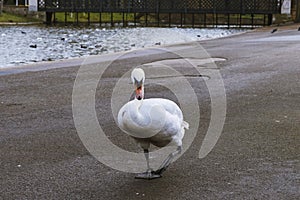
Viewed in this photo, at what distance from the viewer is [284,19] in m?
49.2

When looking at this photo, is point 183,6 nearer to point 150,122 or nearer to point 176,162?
point 176,162

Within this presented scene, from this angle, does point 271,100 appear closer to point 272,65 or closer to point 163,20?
point 272,65

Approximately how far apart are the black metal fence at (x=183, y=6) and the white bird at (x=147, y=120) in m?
42.8

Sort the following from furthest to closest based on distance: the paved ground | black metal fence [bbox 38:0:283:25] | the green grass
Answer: the green grass, black metal fence [bbox 38:0:283:25], the paved ground

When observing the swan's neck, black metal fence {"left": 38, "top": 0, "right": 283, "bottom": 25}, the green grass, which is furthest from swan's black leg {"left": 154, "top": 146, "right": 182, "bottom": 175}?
the green grass

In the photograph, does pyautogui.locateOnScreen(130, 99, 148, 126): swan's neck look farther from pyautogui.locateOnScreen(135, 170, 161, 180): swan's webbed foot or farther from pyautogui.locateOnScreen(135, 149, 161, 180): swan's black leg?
pyautogui.locateOnScreen(135, 170, 161, 180): swan's webbed foot

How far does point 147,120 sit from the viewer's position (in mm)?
4867

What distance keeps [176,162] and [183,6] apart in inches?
1687

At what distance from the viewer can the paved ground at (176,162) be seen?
199 inches

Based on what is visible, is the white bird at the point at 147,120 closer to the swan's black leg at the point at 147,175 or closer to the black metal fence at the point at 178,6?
the swan's black leg at the point at 147,175

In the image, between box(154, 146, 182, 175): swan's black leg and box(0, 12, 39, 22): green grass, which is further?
box(0, 12, 39, 22): green grass

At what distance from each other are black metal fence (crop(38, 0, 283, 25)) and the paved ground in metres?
36.4

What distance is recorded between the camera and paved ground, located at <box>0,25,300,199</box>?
5051 millimetres

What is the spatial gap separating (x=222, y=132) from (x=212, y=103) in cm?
197
